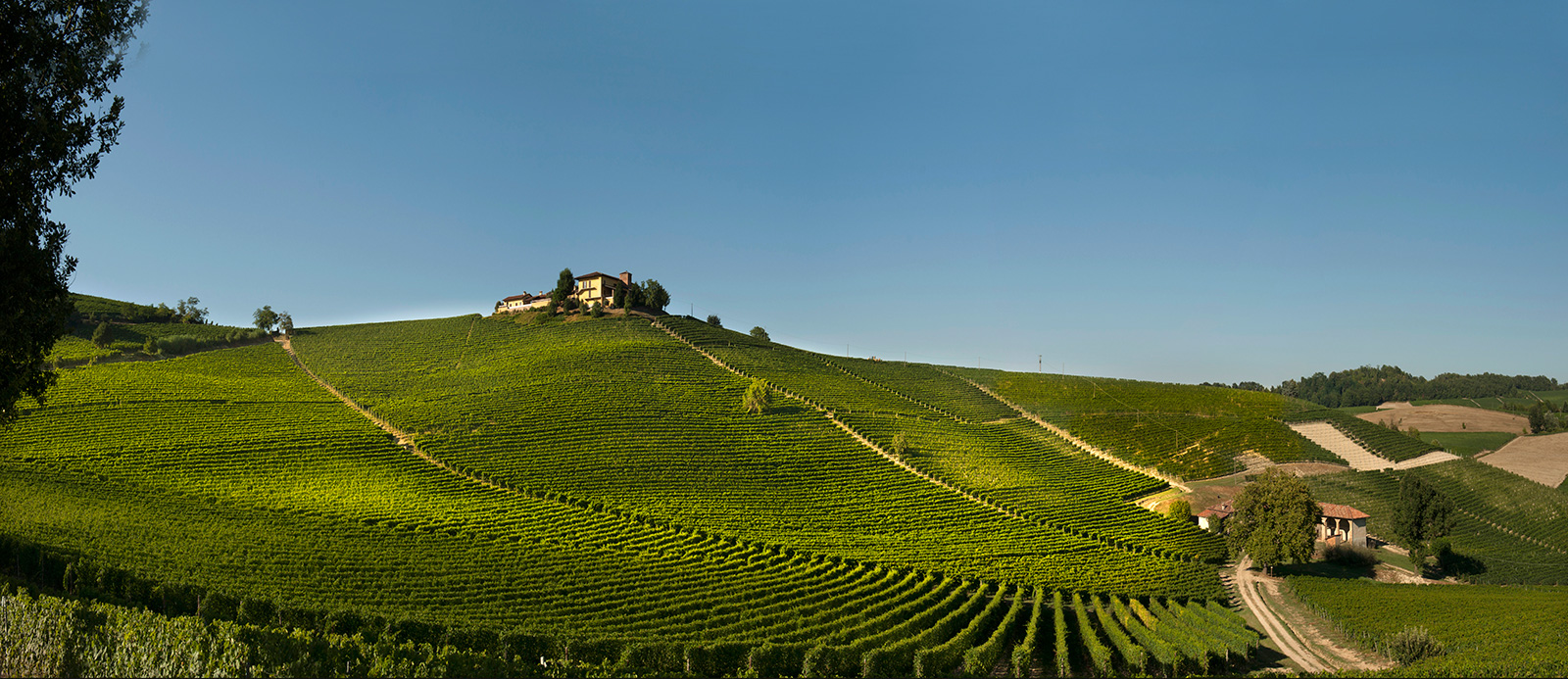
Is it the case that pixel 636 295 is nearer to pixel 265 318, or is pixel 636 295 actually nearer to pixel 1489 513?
pixel 265 318

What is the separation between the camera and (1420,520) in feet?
169

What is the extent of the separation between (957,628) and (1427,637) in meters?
19.2

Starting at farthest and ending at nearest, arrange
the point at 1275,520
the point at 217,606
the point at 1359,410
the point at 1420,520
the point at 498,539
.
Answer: the point at 1359,410 → the point at 1420,520 → the point at 1275,520 → the point at 498,539 → the point at 217,606

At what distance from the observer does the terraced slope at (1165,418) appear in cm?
7850

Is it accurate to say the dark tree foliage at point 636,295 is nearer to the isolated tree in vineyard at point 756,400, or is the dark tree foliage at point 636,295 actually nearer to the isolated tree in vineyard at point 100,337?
the isolated tree in vineyard at point 756,400

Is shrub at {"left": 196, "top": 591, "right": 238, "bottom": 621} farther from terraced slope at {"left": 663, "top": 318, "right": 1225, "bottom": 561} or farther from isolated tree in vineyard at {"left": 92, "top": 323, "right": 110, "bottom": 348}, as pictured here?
isolated tree in vineyard at {"left": 92, "top": 323, "right": 110, "bottom": 348}

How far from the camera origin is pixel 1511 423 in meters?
106

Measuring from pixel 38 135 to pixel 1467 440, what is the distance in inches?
5258

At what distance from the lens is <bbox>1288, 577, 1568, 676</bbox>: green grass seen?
21953mm

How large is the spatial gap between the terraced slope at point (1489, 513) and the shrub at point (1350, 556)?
5149 mm

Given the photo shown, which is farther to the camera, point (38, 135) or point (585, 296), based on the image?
point (585, 296)

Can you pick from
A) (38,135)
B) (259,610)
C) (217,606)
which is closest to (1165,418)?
(259,610)

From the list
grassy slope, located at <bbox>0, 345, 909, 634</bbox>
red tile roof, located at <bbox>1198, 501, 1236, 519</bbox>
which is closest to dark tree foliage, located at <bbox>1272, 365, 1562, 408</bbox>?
red tile roof, located at <bbox>1198, 501, 1236, 519</bbox>

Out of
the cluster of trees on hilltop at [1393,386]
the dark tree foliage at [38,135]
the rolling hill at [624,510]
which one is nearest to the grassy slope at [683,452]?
the rolling hill at [624,510]
